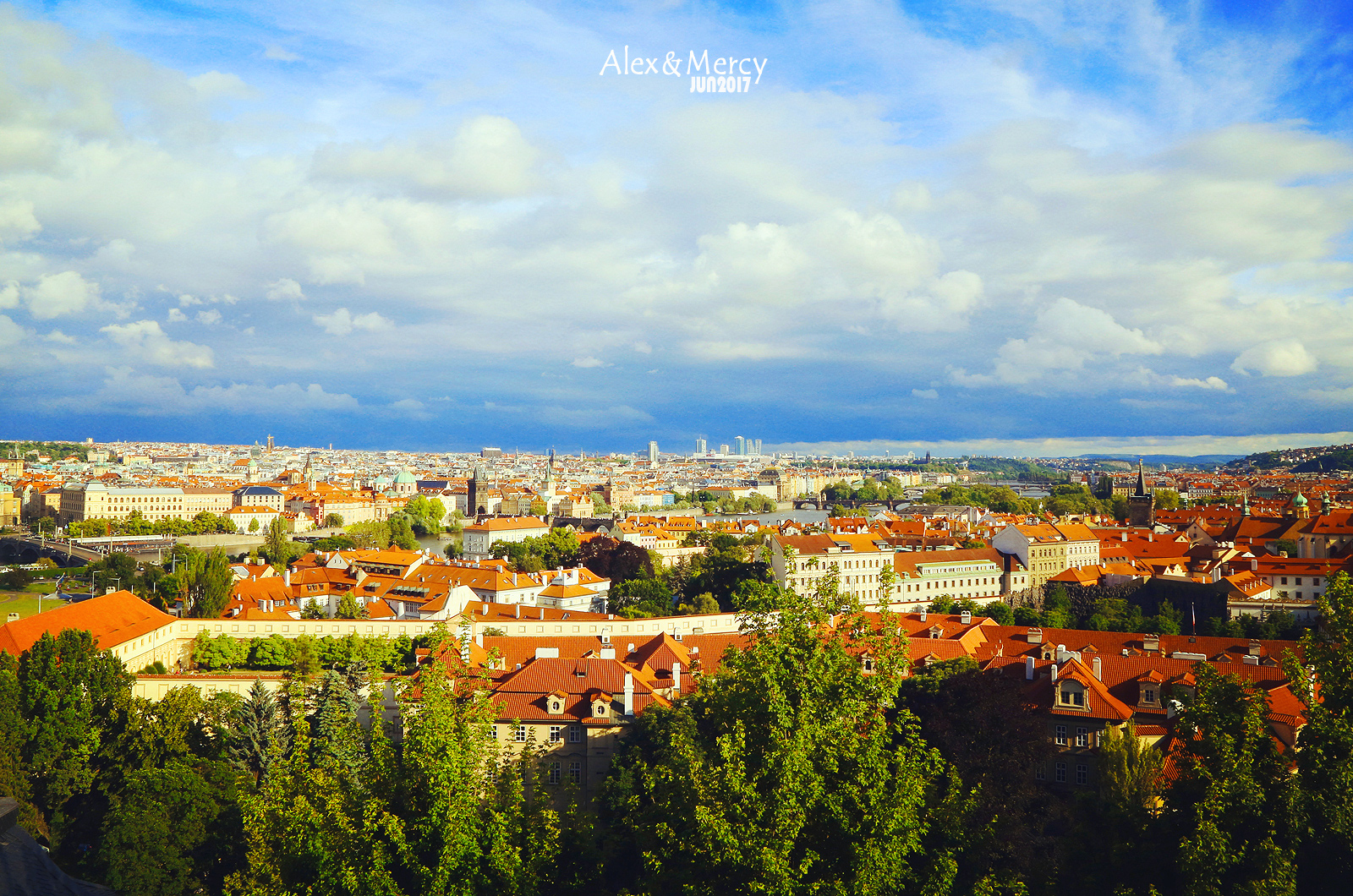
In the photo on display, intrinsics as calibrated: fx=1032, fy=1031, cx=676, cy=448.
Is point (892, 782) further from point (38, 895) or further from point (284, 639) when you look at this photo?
point (284, 639)

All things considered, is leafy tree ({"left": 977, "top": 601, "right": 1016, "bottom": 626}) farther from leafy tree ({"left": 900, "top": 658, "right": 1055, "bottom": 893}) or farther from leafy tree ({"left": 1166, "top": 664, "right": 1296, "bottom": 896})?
leafy tree ({"left": 1166, "top": 664, "right": 1296, "bottom": 896})

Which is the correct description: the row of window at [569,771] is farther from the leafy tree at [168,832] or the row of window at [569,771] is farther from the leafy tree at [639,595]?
the leafy tree at [639,595]

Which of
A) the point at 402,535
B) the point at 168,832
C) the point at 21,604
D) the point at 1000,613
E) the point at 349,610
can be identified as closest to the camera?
the point at 168,832

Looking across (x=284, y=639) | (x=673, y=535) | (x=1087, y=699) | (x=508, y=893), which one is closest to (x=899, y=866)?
(x=508, y=893)

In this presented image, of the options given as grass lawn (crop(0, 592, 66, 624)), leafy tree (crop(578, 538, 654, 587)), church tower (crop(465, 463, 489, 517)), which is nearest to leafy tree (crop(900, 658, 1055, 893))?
leafy tree (crop(578, 538, 654, 587))

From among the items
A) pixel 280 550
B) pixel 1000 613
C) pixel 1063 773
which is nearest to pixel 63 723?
pixel 1063 773

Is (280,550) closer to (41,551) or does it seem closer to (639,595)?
(41,551)
